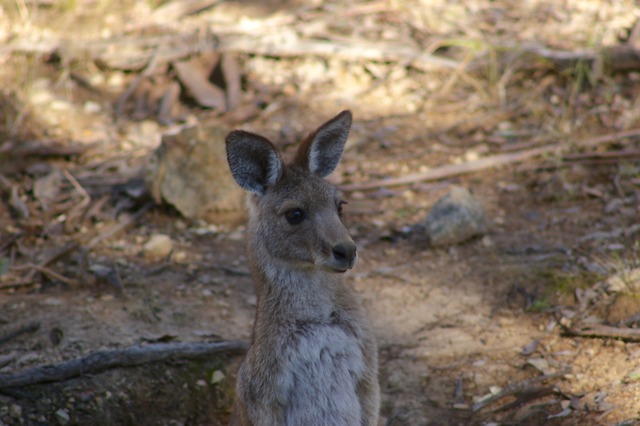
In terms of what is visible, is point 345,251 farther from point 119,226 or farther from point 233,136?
point 119,226

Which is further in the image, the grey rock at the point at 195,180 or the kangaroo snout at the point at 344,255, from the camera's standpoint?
the grey rock at the point at 195,180

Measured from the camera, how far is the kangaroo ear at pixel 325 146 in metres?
3.87

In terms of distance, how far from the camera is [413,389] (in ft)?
15.4

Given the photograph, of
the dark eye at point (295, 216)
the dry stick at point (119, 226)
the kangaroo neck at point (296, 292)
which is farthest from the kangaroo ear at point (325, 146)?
the dry stick at point (119, 226)

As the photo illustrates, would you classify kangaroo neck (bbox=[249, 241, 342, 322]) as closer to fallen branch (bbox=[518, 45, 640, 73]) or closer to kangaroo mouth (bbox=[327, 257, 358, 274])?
kangaroo mouth (bbox=[327, 257, 358, 274])

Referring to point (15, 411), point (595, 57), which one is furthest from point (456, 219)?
point (15, 411)

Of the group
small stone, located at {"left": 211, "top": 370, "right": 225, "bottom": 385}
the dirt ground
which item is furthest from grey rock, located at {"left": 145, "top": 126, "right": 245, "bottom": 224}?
small stone, located at {"left": 211, "top": 370, "right": 225, "bottom": 385}

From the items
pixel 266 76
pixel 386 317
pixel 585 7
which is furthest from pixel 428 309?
pixel 585 7

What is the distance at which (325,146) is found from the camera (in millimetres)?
3990

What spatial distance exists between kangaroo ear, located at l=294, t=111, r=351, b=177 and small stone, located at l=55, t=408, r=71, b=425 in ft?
6.78

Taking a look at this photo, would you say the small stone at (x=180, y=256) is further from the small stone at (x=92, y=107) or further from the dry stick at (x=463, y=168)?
Answer: the small stone at (x=92, y=107)

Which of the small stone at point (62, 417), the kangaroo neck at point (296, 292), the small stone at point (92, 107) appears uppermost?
the kangaroo neck at point (296, 292)

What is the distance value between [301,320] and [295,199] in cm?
61

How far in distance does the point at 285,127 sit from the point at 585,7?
386 cm
